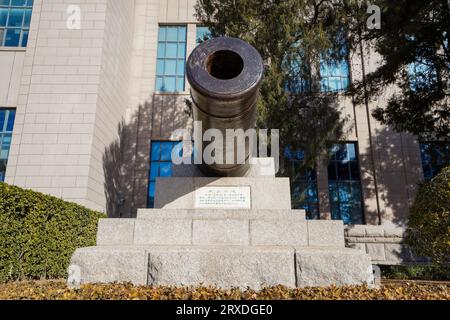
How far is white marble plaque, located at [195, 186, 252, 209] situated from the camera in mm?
4488

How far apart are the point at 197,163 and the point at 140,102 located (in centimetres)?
1203

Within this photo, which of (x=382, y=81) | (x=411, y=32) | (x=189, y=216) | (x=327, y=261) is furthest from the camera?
(x=382, y=81)

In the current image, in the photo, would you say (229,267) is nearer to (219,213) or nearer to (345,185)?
(219,213)

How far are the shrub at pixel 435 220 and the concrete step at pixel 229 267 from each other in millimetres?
2806

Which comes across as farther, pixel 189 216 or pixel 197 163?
pixel 197 163

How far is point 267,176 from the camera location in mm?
5008

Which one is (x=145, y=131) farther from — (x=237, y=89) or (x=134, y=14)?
(x=237, y=89)

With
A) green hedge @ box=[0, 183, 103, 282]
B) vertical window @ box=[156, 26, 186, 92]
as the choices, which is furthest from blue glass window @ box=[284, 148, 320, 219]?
green hedge @ box=[0, 183, 103, 282]

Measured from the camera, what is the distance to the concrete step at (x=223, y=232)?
385 cm

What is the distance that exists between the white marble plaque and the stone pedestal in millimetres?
14

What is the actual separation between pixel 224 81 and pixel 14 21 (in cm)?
1406

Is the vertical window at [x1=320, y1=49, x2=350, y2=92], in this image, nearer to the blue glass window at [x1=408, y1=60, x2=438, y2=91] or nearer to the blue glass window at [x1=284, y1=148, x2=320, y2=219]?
the blue glass window at [x1=284, y1=148, x2=320, y2=219]

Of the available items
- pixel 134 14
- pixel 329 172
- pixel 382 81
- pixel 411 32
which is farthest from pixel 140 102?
pixel 411 32

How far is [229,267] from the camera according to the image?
10.8 ft
